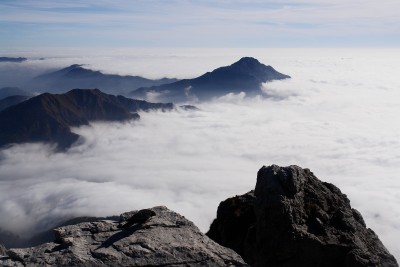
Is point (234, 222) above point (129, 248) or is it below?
below

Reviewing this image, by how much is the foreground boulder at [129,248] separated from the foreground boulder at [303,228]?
483 cm

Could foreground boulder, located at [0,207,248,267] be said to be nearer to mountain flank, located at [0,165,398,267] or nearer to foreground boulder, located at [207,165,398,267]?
mountain flank, located at [0,165,398,267]

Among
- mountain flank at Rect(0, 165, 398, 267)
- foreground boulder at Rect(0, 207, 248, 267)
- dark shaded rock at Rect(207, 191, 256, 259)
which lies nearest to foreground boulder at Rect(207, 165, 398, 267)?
mountain flank at Rect(0, 165, 398, 267)

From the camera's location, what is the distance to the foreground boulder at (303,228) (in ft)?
58.5

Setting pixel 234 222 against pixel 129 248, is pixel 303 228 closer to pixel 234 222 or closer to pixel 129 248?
pixel 234 222

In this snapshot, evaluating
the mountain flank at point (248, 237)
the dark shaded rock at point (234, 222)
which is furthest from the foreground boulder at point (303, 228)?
the dark shaded rock at point (234, 222)

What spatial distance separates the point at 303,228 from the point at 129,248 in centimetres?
856

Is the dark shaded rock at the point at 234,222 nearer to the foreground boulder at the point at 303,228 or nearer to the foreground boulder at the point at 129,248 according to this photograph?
the foreground boulder at the point at 303,228

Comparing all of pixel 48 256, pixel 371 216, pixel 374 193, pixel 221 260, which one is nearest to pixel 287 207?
pixel 221 260

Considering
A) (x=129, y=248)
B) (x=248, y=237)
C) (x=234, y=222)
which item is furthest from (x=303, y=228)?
(x=129, y=248)

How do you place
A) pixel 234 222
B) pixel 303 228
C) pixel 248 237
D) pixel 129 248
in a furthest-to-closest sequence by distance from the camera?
1. pixel 234 222
2. pixel 248 237
3. pixel 303 228
4. pixel 129 248

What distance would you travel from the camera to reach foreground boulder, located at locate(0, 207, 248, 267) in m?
12.5

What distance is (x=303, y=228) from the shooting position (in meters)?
18.4

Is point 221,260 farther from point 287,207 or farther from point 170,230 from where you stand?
point 287,207
